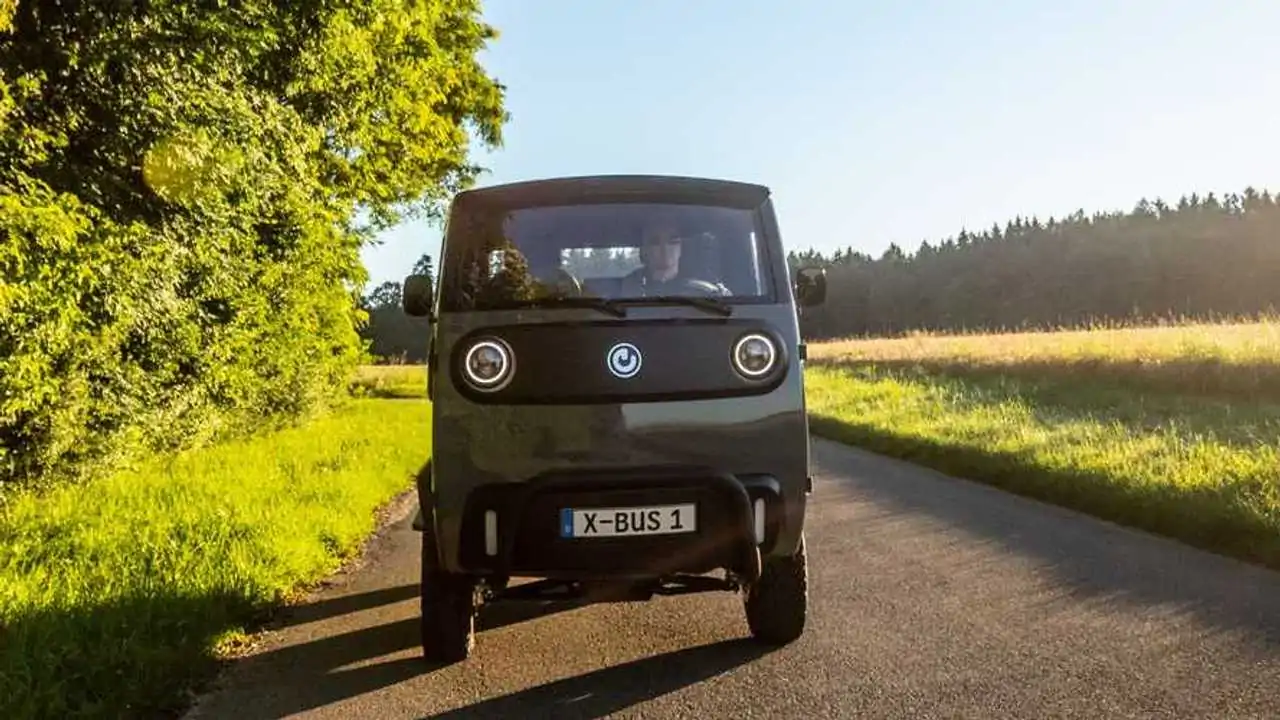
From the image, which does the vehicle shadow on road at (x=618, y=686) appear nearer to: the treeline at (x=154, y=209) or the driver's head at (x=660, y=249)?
the driver's head at (x=660, y=249)

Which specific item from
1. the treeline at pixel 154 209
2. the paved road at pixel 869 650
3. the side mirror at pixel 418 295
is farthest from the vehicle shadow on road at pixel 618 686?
the treeline at pixel 154 209

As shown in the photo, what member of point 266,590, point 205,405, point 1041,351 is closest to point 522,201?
point 266,590

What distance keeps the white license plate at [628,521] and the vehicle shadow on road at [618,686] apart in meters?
0.64

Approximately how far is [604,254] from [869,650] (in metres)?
2.10

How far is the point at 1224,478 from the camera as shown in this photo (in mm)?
6980

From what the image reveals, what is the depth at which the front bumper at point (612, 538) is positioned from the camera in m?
3.46

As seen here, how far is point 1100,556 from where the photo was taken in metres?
5.59

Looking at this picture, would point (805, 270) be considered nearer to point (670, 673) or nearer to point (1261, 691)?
point (670, 673)

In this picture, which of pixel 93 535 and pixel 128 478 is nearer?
pixel 93 535

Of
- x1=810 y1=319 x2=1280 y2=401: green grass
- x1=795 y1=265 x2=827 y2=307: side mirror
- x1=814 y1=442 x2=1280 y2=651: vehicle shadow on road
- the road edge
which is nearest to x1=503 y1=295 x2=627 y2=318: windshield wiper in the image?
x1=795 y1=265 x2=827 y2=307: side mirror

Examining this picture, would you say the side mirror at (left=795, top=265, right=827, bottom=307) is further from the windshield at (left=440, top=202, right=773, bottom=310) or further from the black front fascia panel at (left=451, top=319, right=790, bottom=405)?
the black front fascia panel at (left=451, top=319, right=790, bottom=405)

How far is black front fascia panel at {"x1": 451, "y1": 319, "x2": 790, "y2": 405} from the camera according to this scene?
3.50m

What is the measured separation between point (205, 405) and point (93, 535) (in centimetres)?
425

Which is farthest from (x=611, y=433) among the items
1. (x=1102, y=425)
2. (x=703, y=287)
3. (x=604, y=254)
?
(x=1102, y=425)
